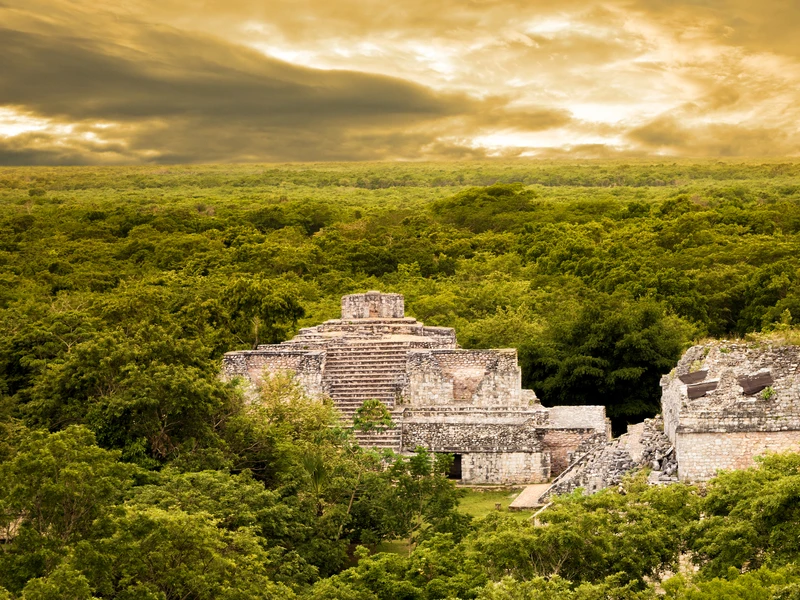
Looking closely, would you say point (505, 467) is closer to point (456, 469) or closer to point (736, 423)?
point (456, 469)

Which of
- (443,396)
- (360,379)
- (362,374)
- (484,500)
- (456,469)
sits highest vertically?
(362,374)

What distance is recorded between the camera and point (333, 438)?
19.3 meters

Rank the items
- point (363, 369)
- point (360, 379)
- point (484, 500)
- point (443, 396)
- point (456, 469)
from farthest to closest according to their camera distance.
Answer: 1. point (363, 369)
2. point (360, 379)
3. point (443, 396)
4. point (456, 469)
5. point (484, 500)

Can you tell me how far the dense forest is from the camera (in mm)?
11562

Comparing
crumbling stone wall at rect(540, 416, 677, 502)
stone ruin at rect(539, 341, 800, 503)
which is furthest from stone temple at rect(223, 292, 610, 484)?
stone ruin at rect(539, 341, 800, 503)

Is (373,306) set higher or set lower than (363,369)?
higher

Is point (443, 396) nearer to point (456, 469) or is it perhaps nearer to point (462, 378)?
point (462, 378)

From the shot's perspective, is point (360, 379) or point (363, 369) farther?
point (363, 369)

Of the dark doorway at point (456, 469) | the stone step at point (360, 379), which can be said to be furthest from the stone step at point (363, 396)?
the dark doorway at point (456, 469)

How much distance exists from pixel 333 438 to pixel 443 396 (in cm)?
422

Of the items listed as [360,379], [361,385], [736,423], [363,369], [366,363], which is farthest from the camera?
[366,363]

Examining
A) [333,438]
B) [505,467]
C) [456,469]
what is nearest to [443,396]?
[456,469]

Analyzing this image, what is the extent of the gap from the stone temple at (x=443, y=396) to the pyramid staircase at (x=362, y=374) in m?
0.02

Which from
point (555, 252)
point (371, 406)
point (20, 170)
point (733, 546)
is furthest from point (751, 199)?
point (20, 170)
